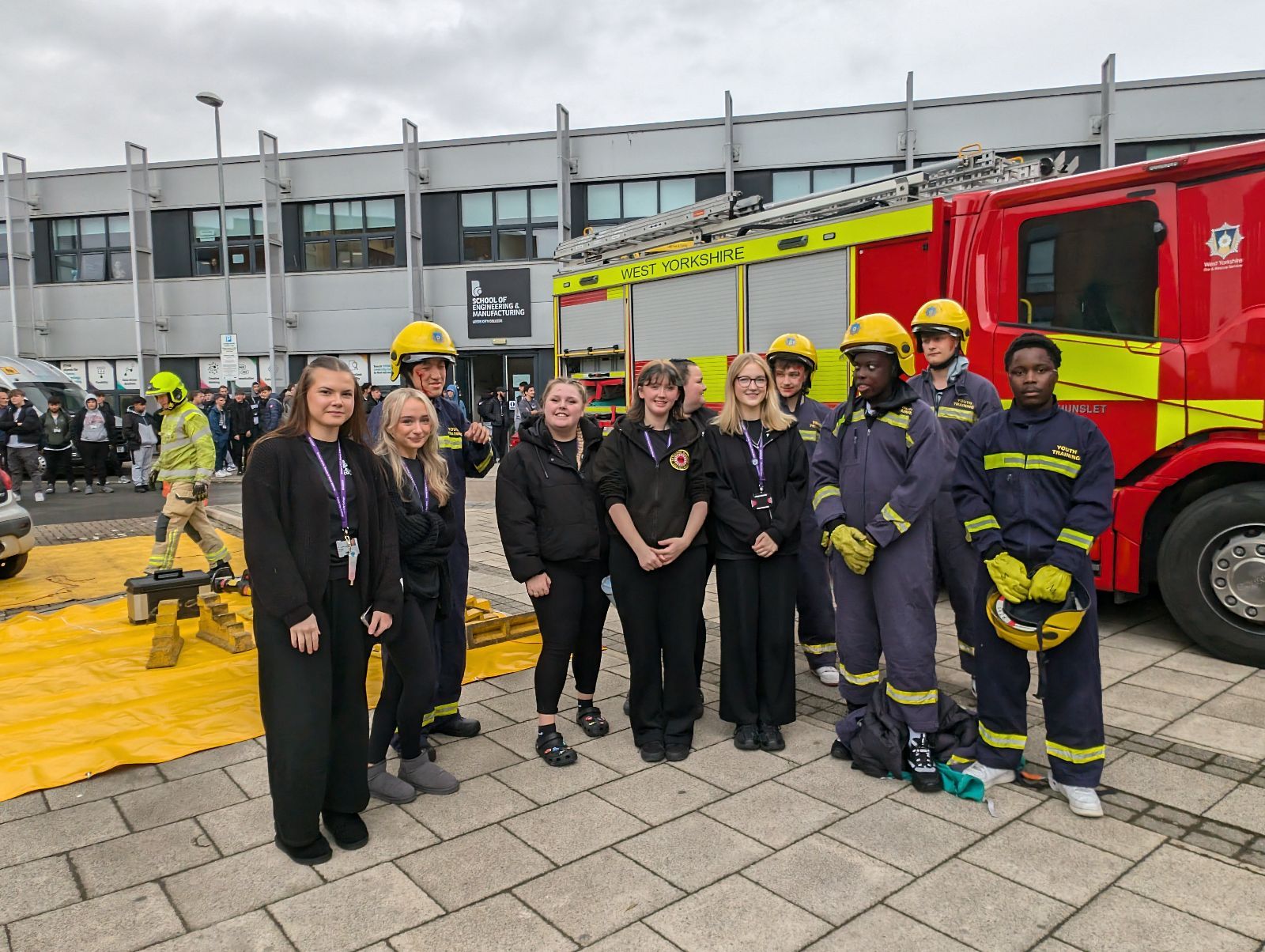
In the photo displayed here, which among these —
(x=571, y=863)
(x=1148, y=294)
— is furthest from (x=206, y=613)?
(x=1148, y=294)

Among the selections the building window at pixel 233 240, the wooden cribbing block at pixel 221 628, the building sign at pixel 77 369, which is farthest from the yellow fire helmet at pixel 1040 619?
the building sign at pixel 77 369

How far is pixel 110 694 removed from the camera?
189 inches

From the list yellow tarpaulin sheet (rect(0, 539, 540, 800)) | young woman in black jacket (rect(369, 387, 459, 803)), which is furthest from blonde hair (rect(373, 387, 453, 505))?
yellow tarpaulin sheet (rect(0, 539, 540, 800))

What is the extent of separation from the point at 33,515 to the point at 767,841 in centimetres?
1301

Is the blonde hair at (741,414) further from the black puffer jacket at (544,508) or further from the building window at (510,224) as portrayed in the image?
the building window at (510,224)

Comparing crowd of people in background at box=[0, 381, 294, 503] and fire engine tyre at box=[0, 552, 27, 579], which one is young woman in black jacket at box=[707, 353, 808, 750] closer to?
fire engine tyre at box=[0, 552, 27, 579]

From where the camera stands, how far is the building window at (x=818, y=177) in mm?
21531

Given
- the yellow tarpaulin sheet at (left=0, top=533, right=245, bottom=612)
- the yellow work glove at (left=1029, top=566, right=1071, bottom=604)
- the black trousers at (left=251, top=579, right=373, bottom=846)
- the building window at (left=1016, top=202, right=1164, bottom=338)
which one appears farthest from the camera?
the yellow tarpaulin sheet at (left=0, top=533, right=245, bottom=612)

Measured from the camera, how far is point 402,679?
3.61 meters

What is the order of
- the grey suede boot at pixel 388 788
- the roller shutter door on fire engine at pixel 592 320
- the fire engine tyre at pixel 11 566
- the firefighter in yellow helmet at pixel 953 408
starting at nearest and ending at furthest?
the grey suede boot at pixel 388 788 < the firefighter in yellow helmet at pixel 953 408 < the fire engine tyre at pixel 11 566 < the roller shutter door on fire engine at pixel 592 320

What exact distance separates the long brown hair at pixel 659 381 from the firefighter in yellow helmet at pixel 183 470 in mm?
4616

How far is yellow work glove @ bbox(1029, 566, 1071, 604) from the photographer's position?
324 cm

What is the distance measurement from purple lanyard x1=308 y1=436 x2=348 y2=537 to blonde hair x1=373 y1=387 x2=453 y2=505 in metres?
0.49

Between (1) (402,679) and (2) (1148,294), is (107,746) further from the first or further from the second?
(2) (1148,294)
